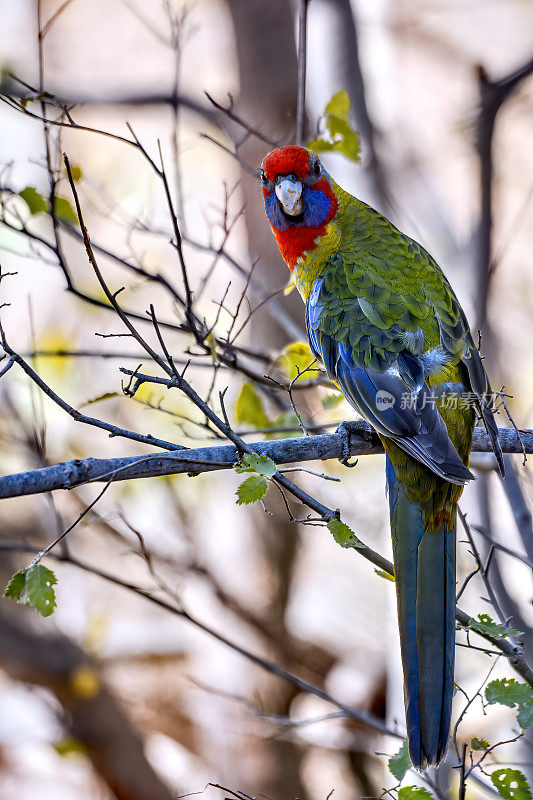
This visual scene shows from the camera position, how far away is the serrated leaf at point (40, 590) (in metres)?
1.52

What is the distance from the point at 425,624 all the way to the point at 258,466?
75cm

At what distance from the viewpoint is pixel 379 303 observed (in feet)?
8.05

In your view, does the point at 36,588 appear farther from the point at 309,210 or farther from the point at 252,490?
the point at 309,210

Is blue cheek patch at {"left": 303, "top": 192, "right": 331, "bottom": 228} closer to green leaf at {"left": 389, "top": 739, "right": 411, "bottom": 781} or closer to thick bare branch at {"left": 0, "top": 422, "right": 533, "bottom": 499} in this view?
thick bare branch at {"left": 0, "top": 422, "right": 533, "bottom": 499}

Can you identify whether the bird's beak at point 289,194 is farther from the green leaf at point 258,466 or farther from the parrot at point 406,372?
the green leaf at point 258,466

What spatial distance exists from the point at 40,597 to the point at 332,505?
3.05 meters

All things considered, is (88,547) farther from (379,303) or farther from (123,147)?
(379,303)

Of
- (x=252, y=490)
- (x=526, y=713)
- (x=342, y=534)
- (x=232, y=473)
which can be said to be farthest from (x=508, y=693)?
(x=232, y=473)

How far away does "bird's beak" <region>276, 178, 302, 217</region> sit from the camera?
104 inches

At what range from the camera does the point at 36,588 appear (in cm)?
154

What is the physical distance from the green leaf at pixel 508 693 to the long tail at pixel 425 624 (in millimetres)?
254

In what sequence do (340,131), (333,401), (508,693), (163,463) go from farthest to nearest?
(333,401) → (340,131) → (163,463) → (508,693)

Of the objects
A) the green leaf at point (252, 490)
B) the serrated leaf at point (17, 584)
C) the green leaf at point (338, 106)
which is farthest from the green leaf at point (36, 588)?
the green leaf at point (338, 106)

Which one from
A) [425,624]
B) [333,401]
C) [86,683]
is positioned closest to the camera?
[425,624]
